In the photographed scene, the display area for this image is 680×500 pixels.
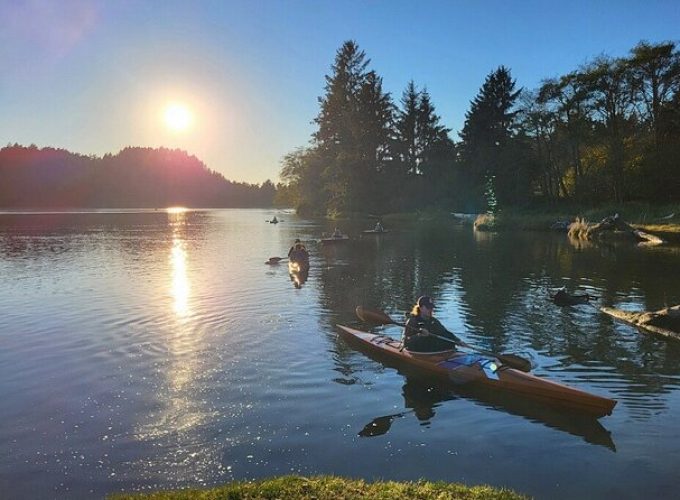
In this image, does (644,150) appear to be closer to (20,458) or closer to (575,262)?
(575,262)

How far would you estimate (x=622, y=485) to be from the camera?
7.68 m

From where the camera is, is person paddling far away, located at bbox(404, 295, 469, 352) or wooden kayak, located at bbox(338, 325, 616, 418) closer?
wooden kayak, located at bbox(338, 325, 616, 418)

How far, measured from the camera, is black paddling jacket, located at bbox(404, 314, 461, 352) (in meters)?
12.9

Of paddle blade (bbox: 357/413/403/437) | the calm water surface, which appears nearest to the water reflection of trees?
the calm water surface

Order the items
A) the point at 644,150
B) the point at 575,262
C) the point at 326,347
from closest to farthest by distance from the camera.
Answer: the point at 326,347 < the point at 575,262 < the point at 644,150

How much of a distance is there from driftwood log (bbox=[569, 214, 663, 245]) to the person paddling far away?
36.1 m

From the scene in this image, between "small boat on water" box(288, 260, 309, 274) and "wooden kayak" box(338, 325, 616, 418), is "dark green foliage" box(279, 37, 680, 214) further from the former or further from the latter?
"wooden kayak" box(338, 325, 616, 418)

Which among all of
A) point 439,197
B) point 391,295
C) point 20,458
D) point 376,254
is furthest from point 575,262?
point 439,197

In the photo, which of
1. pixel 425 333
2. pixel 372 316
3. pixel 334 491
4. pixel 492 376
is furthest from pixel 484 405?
pixel 372 316

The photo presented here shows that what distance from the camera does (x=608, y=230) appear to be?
152ft

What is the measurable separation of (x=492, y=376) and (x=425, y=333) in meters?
2.13

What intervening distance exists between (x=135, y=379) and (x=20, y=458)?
4.02m

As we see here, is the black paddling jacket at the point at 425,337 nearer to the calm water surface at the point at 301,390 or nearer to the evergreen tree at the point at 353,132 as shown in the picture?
the calm water surface at the point at 301,390

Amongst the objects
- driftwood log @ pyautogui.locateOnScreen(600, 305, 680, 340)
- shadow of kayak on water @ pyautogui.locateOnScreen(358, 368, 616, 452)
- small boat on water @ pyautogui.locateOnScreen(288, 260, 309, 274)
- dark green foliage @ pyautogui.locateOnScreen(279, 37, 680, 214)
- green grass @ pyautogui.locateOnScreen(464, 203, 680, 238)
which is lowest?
shadow of kayak on water @ pyautogui.locateOnScreen(358, 368, 616, 452)
